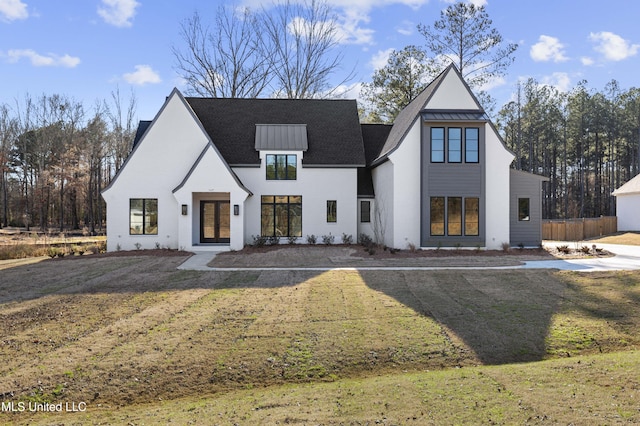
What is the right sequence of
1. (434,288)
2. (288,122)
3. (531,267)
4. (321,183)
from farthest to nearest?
(288,122) → (321,183) → (531,267) → (434,288)

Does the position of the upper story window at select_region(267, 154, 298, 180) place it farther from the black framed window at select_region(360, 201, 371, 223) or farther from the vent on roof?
the black framed window at select_region(360, 201, 371, 223)

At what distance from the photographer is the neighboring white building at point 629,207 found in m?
31.4

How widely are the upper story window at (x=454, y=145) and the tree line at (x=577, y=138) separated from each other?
2769 centimetres

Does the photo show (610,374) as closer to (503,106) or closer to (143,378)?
(143,378)

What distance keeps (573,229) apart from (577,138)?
2482 centimetres

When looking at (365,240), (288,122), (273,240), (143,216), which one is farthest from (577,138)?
(143,216)

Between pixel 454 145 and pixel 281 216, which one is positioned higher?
pixel 454 145

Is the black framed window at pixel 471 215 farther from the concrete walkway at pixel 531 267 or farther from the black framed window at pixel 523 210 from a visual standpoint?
the concrete walkway at pixel 531 267

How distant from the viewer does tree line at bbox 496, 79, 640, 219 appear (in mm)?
46750

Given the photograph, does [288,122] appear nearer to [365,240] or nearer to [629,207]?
[365,240]

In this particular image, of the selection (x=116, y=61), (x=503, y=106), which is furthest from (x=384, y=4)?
(x=503, y=106)

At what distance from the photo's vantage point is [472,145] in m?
A: 20.1

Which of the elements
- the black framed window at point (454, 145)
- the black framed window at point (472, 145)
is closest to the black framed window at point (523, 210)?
the black framed window at point (472, 145)

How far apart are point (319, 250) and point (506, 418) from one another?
15772mm
